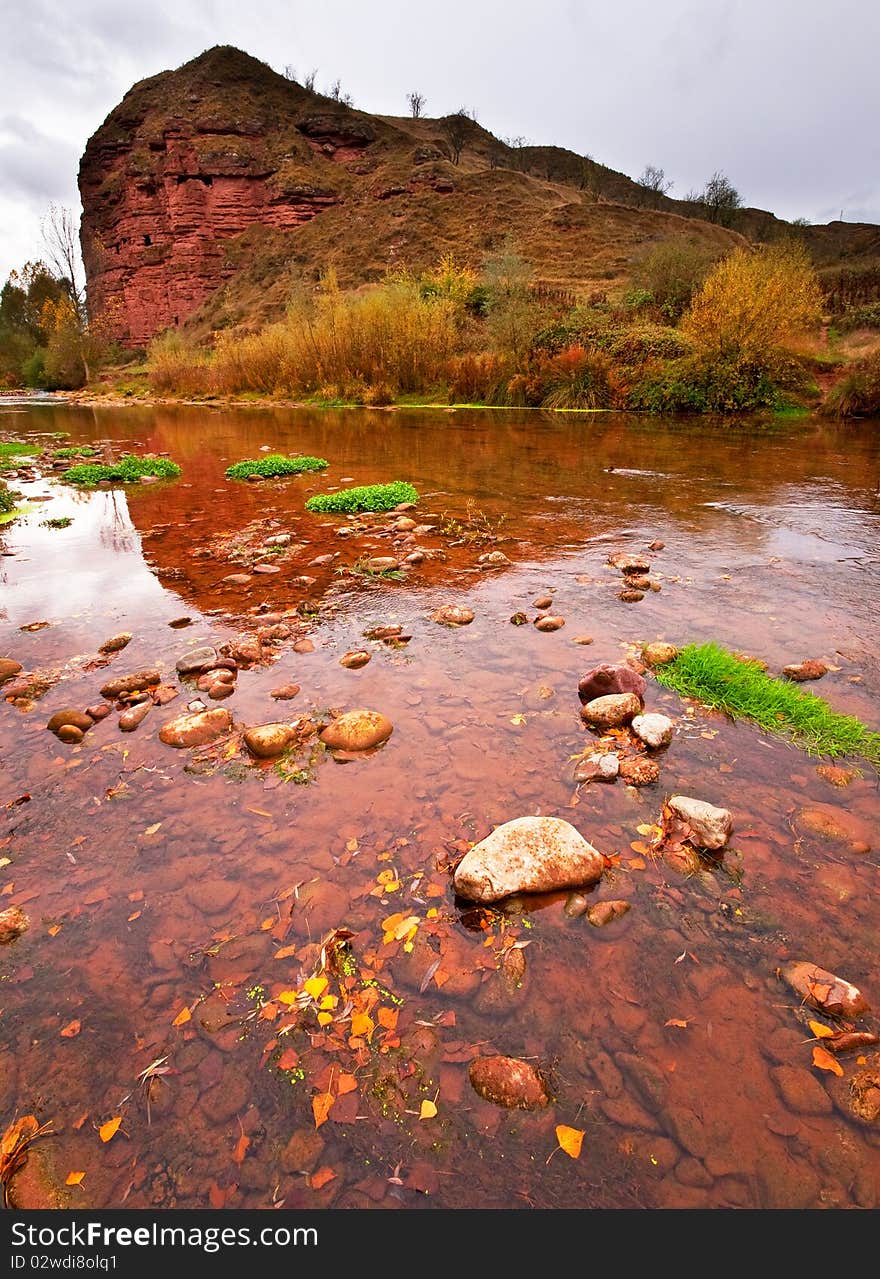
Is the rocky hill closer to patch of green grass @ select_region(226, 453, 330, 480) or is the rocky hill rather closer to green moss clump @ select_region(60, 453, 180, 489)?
patch of green grass @ select_region(226, 453, 330, 480)

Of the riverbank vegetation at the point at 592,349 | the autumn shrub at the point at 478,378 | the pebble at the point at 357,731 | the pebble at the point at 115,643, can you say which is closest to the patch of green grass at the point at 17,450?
the pebble at the point at 115,643

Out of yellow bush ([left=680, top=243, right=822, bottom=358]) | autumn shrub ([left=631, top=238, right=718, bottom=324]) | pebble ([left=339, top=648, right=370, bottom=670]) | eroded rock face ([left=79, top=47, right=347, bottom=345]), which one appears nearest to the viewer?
pebble ([left=339, top=648, right=370, bottom=670])

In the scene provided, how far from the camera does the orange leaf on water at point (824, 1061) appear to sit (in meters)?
1.56

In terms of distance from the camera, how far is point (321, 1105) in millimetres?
1507

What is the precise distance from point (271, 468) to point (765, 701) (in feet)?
30.1

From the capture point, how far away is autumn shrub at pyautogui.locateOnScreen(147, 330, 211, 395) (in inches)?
1292

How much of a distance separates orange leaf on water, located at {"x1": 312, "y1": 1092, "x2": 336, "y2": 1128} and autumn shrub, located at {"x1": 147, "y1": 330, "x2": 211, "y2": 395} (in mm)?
36177

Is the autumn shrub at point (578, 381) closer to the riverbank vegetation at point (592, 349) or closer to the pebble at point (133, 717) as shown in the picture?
the riverbank vegetation at point (592, 349)

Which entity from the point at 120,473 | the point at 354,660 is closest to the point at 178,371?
the point at 120,473

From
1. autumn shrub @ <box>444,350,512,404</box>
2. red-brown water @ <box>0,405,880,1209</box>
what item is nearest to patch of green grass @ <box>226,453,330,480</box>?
red-brown water @ <box>0,405,880,1209</box>

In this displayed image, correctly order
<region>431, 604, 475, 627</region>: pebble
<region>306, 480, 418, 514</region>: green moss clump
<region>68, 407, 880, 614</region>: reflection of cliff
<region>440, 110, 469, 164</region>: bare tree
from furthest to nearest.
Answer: <region>440, 110, 469, 164</region>: bare tree → <region>306, 480, 418, 514</region>: green moss clump → <region>68, 407, 880, 614</region>: reflection of cliff → <region>431, 604, 475, 627</region>: pebble

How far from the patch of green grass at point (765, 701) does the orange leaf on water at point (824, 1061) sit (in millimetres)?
1548
